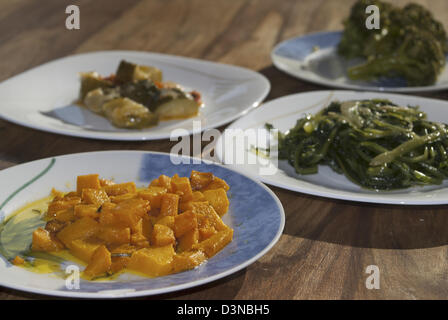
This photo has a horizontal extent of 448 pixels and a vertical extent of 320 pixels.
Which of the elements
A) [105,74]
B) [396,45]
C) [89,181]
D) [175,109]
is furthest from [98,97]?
[396,45]

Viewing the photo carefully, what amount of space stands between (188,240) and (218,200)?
6.4 inches

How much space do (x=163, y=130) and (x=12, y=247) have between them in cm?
82

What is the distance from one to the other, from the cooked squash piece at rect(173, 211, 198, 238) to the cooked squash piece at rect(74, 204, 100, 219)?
0.57 feet

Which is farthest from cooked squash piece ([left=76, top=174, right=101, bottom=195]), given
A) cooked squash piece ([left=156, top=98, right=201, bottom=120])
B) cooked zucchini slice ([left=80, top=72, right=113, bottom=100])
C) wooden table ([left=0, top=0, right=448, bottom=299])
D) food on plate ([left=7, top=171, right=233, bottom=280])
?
cooked zucchini slice ([left=80, top=72, right=113, bottom=100])

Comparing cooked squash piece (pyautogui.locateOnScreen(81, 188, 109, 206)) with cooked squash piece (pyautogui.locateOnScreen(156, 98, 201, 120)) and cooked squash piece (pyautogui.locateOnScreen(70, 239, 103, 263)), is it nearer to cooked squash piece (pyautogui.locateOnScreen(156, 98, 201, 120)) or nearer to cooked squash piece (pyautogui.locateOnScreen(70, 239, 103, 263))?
cooked squash piece (pyautogui.locateOnScreen(70, 239, 103, 263))

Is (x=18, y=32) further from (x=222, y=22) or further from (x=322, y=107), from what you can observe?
(x=322, y=107)

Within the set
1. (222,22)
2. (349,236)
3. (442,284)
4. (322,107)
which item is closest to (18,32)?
(222,22)

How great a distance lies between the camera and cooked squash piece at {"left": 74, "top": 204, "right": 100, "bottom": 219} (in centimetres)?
130

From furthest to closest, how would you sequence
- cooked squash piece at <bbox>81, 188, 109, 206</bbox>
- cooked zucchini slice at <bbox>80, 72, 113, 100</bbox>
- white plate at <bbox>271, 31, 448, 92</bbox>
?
1. white plate at <bbox>271, 31, 448, 92</bbox>
2. cooked zucchini slice at <bbox>80, 72, 113, 100</bbox>
3. cooked squash piece at <bbox>81, 188, 109, 206</bbox>

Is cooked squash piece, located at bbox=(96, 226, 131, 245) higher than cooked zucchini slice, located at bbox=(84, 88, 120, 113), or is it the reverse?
cooked squash piece, located at bbox=(96, 226, 131, 245)

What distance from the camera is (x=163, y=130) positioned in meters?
2.02

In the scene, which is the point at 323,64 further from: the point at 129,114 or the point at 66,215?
the point at 66,215

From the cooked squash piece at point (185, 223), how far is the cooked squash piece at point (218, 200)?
12cm

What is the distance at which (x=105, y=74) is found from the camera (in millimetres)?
2596
